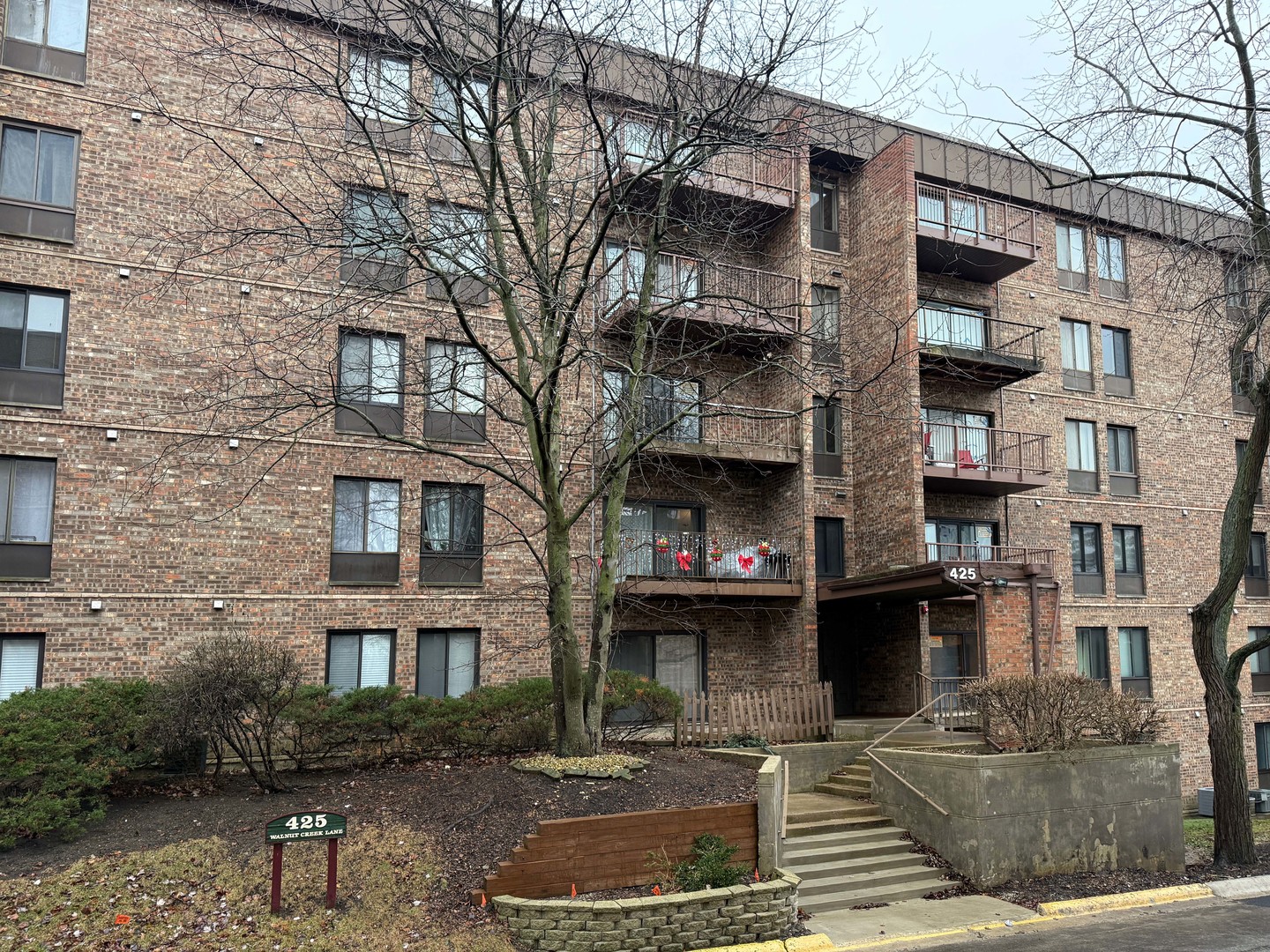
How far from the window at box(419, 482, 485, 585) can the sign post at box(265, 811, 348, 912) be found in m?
8.72

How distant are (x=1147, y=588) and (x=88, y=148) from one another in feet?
81.0

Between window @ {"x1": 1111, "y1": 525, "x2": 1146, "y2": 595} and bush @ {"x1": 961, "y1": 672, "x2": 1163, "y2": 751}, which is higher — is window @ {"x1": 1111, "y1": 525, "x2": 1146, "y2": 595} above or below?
above

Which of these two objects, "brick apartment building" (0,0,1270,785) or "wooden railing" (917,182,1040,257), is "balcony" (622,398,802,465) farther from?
"wooden railing" (917,182,1040,257)

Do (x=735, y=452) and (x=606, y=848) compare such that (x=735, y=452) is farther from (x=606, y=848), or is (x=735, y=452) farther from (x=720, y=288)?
(x=606, y=848)

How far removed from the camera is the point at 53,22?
15.7 m

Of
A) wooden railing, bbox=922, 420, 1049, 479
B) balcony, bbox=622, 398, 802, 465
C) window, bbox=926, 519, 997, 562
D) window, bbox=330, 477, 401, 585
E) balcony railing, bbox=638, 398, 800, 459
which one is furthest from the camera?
window, bbox=926, 519, 997, 562

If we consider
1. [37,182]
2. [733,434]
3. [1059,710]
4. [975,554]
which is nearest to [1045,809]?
[1059,710]

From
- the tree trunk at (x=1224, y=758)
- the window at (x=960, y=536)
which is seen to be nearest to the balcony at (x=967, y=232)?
the window at (x=960, y=536)

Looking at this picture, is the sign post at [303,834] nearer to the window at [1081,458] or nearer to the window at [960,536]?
the window at [960,536]

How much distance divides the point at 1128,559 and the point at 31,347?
2402 centimetres

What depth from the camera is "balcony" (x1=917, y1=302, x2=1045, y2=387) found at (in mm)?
20844

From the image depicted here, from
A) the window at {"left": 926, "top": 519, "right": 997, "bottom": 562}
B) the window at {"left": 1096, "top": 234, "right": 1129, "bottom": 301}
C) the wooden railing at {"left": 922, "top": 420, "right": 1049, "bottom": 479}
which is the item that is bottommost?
the window at {"left": 926, "top": 519, "right": 997, "bottom": 562}

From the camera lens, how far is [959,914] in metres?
10.4

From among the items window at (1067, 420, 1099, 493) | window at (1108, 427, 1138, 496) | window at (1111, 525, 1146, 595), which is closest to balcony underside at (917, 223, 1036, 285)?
window at (1067, 420, 1099, 493)
